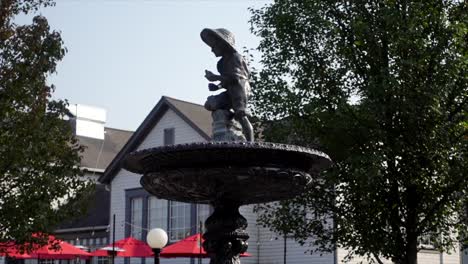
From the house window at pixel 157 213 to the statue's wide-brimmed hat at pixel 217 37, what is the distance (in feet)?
66.0

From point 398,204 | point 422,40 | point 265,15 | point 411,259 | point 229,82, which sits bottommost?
point 411,259

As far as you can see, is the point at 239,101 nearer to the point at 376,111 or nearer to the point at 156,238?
the point at 376,111

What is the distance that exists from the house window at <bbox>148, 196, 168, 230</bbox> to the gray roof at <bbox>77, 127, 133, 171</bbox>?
20.3 ft

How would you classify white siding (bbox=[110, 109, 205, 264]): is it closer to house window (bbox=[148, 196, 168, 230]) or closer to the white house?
the white house

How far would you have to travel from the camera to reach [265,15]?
18.0 metres

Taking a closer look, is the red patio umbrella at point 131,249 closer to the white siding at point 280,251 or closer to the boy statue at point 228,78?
the white siding at point 280,251

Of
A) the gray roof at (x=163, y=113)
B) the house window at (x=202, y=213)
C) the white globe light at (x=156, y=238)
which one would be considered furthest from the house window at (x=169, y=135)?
the white globe light at (x=156, y=238)

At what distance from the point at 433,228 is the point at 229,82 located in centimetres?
829

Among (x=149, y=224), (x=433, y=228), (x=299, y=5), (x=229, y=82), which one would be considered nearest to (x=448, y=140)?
(x=433, y=228)

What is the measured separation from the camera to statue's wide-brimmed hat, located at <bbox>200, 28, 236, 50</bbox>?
9672mm

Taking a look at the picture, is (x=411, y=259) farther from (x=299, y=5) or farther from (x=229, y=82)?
(x=229, y=82)

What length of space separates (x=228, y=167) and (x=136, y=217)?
885 inches

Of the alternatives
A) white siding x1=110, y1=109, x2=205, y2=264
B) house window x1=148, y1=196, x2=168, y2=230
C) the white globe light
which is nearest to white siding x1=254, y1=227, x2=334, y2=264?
white siding x1=110, y1=109, x2=205, y2=264

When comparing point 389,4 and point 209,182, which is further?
point 389,4
